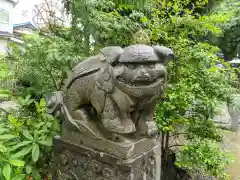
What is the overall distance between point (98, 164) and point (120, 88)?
1.51ft

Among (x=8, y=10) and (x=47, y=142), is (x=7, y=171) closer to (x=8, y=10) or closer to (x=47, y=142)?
(x=47, y=142)

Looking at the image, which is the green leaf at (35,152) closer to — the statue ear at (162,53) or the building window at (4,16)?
the statue ear at (162,53)

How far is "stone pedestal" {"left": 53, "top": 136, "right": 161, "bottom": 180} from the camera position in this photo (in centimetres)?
113

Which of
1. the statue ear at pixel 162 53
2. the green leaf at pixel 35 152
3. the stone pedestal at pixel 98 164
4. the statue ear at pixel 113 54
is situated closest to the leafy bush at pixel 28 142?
the green leaf at pixel 35 152

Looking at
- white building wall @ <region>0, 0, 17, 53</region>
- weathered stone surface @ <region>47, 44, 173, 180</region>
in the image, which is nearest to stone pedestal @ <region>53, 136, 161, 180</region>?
weathered stone surface @ <region>47, 44, 173, 180</region>

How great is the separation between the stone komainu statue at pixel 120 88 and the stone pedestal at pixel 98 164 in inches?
5.5

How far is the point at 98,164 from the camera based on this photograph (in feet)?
4.00

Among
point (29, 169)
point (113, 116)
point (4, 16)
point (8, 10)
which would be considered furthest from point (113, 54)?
point (8, 10)

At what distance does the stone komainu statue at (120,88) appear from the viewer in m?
1.01

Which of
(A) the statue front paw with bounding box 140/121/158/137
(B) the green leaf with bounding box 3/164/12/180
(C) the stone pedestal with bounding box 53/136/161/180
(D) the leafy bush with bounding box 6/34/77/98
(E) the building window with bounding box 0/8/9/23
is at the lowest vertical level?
(C) the stone pedestal with bounding box 53/136/161/180

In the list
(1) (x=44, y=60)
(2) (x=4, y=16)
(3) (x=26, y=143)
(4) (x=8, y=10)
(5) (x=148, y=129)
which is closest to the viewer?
(5) (x=148, y=129)

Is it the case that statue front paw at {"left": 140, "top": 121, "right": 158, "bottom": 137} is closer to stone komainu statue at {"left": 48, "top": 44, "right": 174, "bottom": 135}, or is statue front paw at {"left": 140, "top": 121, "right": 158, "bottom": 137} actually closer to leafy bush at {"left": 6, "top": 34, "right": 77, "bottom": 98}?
stone komainu statue at {"left": 48, "top": 44, "right": 174, "bottom": 135}

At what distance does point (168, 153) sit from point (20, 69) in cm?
171

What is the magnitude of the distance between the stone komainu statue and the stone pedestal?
14 cm
